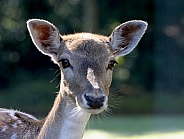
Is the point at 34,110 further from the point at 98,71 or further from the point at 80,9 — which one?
the point at 98,71

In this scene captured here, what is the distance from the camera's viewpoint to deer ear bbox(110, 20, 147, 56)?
8055 mm

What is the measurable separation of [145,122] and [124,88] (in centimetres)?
288

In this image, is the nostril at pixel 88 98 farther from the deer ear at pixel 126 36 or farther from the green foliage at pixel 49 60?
the green foliage at pixel 49 60

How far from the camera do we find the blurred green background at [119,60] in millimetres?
18953

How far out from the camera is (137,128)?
53.2ft

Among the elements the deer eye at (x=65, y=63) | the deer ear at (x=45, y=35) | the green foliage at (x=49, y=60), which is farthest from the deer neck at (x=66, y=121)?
the green foliage at (x=49, y=60)

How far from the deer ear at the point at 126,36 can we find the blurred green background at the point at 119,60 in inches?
407

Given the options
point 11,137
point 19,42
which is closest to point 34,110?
point 19,42

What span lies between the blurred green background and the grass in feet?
1.75

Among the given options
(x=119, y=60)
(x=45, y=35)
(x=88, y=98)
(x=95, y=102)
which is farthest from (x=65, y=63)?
(x=119, y=60)

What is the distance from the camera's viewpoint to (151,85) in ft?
66.5

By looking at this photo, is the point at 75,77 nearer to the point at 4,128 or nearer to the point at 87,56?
the point at 87,56

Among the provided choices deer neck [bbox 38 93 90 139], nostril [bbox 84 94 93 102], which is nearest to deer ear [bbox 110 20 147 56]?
deer neck [bbox 38 93 90 139]

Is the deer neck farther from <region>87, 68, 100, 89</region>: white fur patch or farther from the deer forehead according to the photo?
the deer forehead
